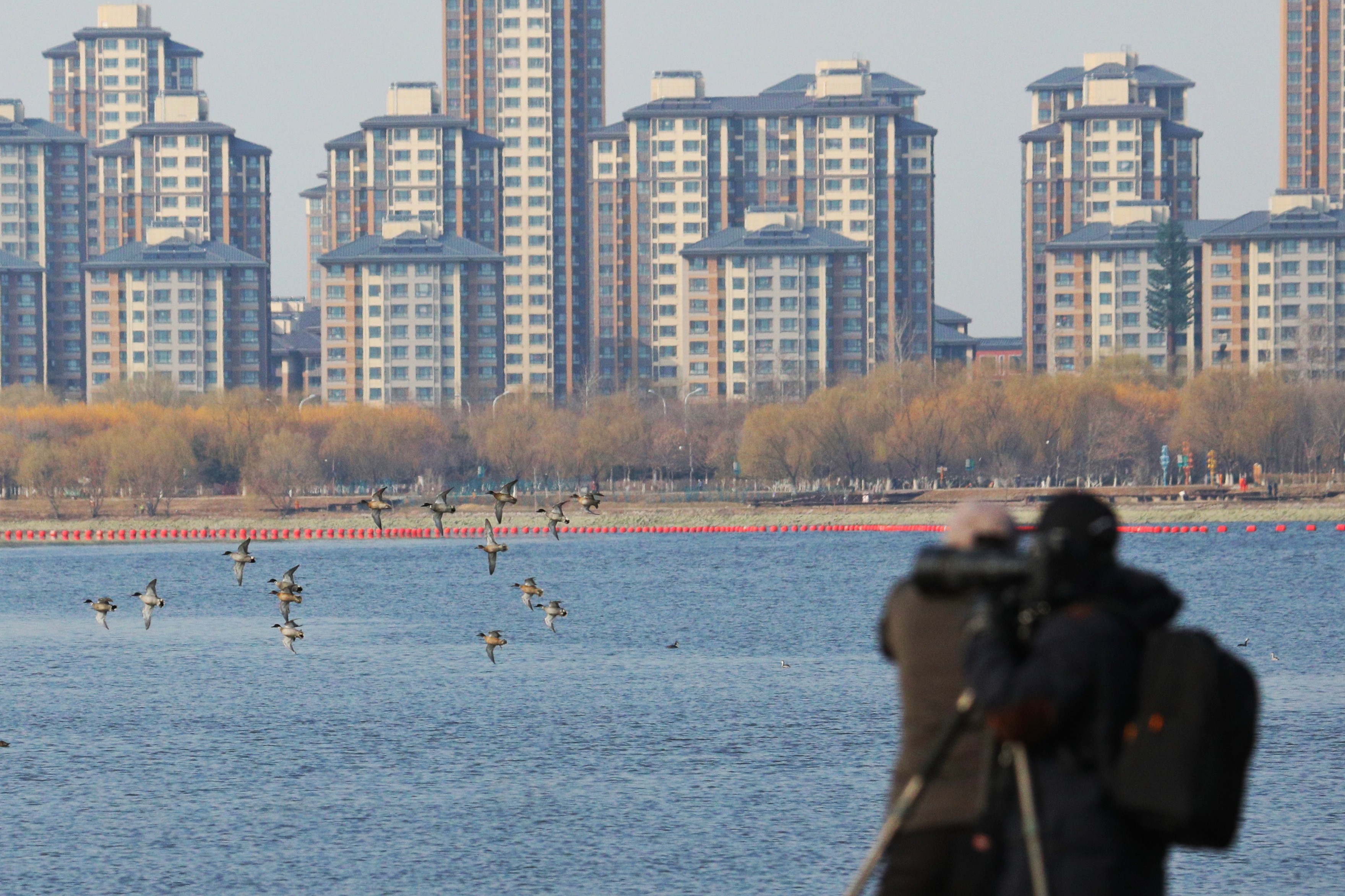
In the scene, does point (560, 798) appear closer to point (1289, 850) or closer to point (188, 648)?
point (1289, 850)

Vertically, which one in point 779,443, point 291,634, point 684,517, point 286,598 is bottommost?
point 684,517

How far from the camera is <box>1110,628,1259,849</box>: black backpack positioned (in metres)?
7.48

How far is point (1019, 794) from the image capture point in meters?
7.93

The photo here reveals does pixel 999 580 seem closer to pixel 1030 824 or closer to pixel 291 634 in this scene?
pixel 1030 824

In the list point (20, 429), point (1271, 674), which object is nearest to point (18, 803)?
point (1271, 674)

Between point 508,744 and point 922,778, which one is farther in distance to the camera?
point 508,744

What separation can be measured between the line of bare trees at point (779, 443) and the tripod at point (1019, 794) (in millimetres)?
144000

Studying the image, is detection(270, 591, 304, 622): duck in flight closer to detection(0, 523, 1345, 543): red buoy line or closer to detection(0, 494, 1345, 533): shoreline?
detection(0, 523, 1345, 543): red buoy line

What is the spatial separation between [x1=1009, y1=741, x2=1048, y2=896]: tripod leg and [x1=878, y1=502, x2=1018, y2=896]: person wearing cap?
0.18m

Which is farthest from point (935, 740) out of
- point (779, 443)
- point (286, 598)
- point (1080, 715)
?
point (779, 443)

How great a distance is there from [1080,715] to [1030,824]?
531mm

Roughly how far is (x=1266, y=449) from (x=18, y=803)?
127267mm

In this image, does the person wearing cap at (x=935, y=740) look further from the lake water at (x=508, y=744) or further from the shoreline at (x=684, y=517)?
the shoreline at (x=684, y=517)

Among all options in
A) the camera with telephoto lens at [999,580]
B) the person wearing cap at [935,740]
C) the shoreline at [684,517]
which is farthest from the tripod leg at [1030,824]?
the shoreline at [684,517]
